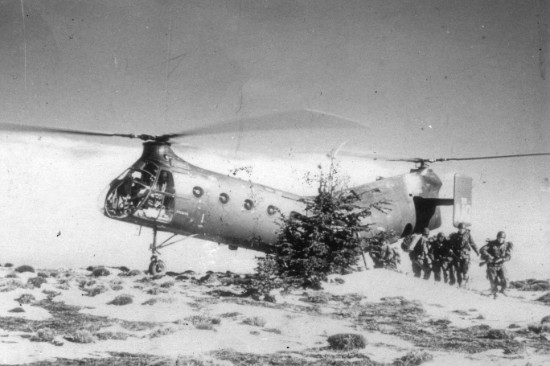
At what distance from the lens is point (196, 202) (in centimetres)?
1451

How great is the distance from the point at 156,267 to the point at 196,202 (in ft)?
8.28

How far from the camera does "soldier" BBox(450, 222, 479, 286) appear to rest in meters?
15.7

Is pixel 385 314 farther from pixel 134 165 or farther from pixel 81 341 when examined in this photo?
pixel 134 165

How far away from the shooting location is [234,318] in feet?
33.6

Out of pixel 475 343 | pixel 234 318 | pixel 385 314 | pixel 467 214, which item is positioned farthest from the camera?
pixel 467 214

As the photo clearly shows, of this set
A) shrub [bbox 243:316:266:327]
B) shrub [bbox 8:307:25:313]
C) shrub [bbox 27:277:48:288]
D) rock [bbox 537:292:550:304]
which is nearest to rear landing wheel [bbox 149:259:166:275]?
shrub [bbox 27:277:48:288]

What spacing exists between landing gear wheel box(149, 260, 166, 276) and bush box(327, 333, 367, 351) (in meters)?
7.90

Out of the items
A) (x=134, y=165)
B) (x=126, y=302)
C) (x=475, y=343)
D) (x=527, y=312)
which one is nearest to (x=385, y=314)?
(x=475, y=343)

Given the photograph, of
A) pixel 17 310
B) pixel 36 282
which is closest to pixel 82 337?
pixel 17 310

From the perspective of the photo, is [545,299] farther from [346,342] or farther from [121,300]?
[121,300]

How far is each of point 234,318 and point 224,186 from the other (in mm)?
5621

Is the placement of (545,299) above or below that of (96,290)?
above

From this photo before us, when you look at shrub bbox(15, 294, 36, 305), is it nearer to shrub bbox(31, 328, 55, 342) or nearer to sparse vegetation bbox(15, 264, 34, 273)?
shrub bbox(31, 328, 55, 342)

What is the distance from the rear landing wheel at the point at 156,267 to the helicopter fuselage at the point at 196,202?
113 cm
